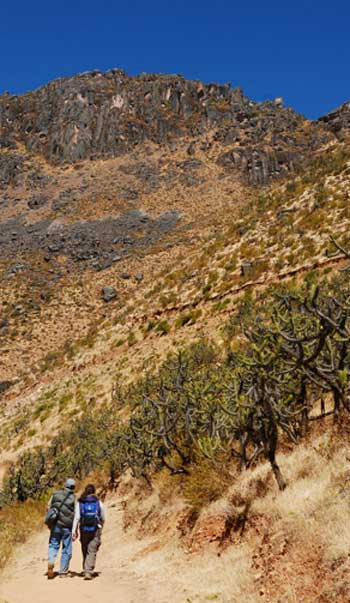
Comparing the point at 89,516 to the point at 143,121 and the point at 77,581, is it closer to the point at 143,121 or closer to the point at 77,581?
the point at 77,581

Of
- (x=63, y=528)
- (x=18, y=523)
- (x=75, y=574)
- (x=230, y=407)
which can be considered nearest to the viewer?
(x=63, y=528)

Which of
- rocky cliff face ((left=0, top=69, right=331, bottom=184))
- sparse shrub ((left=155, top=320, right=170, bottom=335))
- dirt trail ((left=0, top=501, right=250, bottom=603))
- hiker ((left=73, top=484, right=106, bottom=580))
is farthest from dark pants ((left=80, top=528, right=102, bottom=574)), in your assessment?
rocky cliff face ((left=0, top=69, right=331, bottom=184))

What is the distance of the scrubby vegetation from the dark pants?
5.83 feet

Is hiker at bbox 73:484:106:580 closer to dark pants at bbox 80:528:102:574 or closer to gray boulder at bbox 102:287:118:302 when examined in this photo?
dark pants at bbox 80:528:102:574

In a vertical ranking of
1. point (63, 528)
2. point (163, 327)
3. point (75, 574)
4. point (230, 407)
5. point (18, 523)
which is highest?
point (163, 327)

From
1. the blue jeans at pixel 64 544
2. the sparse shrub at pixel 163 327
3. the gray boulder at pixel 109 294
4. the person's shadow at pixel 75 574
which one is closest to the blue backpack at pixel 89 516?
the blue jeans at pixel 64 544

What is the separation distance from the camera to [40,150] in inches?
3339

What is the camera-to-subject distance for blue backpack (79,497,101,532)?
28.2ft

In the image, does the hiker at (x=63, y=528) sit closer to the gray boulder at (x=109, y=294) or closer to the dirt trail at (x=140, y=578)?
the dirt trail at (x=140, y=578)

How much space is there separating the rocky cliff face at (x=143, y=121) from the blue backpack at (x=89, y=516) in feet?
220

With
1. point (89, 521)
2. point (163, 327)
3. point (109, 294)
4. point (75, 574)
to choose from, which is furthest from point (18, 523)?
point (109, 294)

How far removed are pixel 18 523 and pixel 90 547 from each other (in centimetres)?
695

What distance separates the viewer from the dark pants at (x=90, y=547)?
837 centimetres

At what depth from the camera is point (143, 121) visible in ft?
274
